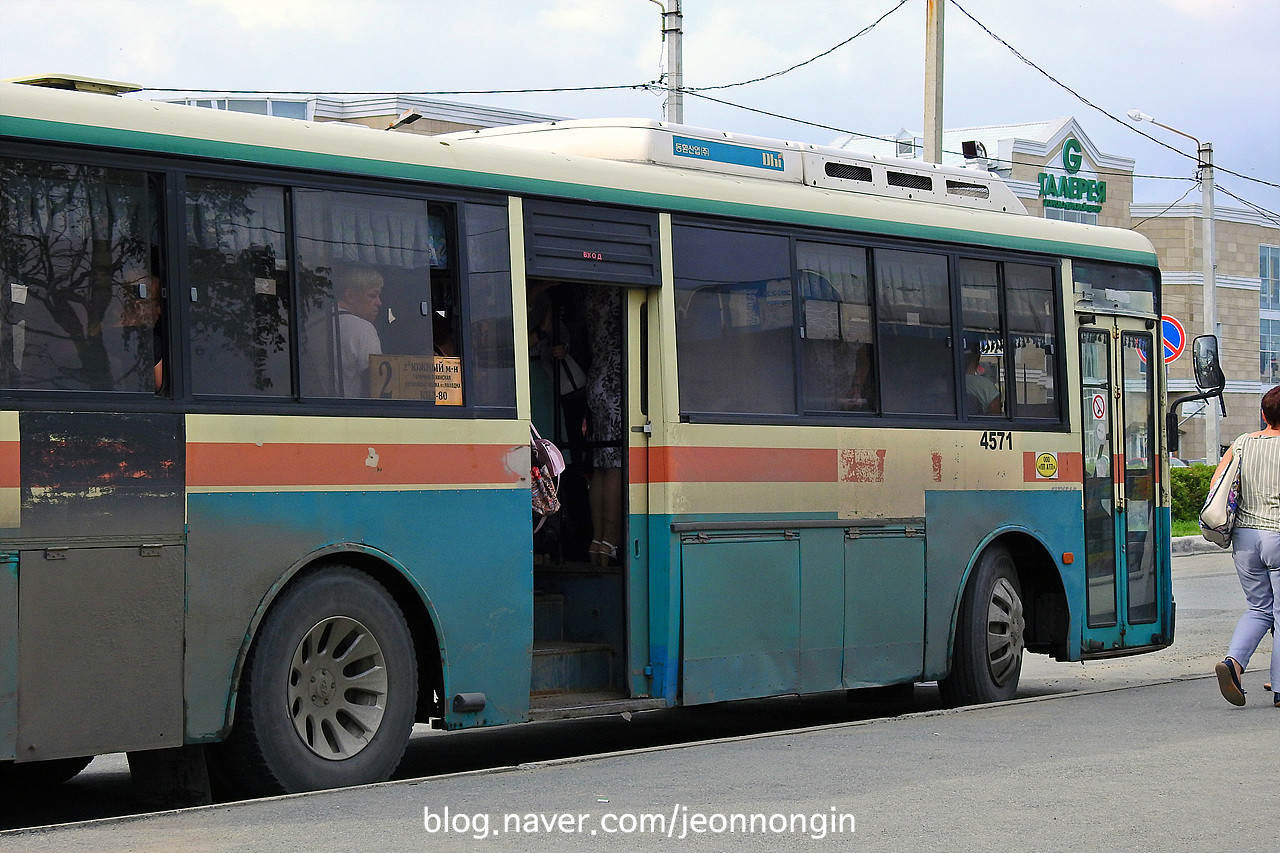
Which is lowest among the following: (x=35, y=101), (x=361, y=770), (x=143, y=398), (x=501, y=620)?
(x=361, y=770)

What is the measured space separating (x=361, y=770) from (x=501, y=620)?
3.42 ft

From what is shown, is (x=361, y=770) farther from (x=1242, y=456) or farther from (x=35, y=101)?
(x=1242, y=456)

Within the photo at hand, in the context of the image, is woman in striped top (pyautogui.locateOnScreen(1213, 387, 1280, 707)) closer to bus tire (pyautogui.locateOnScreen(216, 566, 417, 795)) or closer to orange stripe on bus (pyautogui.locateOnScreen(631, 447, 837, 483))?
orange stripe on bus (pyautogui.locateOnScreen(631, 447, 837, 483))

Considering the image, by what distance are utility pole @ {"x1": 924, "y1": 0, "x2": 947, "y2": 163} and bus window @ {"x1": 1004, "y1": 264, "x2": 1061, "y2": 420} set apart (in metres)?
11.4

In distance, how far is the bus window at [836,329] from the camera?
10.3 m

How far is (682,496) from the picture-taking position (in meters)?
9.45

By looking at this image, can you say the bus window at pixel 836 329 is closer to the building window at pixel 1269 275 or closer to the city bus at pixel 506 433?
the city bus at pixel 506 433

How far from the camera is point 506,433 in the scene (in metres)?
8.58

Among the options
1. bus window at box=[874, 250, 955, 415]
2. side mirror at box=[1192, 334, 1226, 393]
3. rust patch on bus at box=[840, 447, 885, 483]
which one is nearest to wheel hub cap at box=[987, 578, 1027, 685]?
bus window at box=[874, 250, 955, 415]

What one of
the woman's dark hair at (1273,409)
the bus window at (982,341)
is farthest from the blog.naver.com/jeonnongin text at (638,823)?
the woman's dark hair at (1273,409)

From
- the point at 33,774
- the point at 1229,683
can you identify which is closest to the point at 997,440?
the point at 1229,683

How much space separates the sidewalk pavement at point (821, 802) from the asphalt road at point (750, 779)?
15mm

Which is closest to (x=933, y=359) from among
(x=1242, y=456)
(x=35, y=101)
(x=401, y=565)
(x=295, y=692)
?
(x=1242, y=456)

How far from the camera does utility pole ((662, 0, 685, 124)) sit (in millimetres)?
25438
